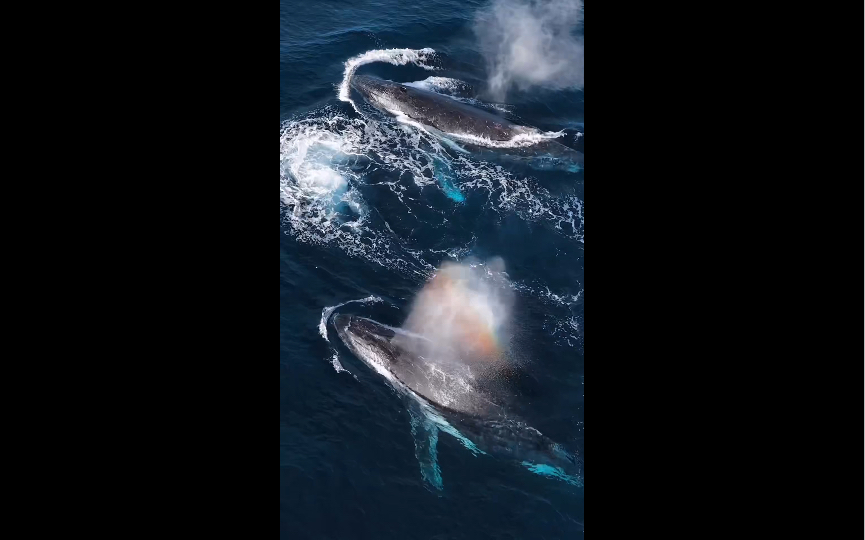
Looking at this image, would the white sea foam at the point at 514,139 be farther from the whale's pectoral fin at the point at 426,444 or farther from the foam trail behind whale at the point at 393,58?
the whale's pectoral fin at the point at 426,444

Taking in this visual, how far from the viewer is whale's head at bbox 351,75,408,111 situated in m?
113

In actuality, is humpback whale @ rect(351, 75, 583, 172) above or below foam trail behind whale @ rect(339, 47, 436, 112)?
below

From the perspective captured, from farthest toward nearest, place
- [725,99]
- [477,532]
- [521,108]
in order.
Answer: [521,108], [477,532], [725,99]

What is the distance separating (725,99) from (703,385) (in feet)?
29.8

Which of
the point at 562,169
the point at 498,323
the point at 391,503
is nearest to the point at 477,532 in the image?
the point at 391,503

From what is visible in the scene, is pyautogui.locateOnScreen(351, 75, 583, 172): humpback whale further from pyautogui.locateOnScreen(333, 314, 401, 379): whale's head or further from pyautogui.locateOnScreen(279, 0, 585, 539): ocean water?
pyautogui.locateOnScreen(333, 314, 401, 379): whale's head

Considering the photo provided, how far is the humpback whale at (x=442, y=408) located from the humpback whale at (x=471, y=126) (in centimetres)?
3576

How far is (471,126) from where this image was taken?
10981cm

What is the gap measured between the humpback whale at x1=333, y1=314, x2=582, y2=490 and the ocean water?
0.96 metres

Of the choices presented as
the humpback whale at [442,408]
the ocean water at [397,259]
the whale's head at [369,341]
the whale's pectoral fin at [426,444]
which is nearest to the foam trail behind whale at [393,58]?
the ocean water at [397,259]

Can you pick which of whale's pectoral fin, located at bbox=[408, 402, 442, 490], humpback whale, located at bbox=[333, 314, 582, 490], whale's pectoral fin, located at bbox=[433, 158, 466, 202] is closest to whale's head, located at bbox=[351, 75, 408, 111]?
whale's pectoral fin, located at bbox=[433, 158, 466, 202]
